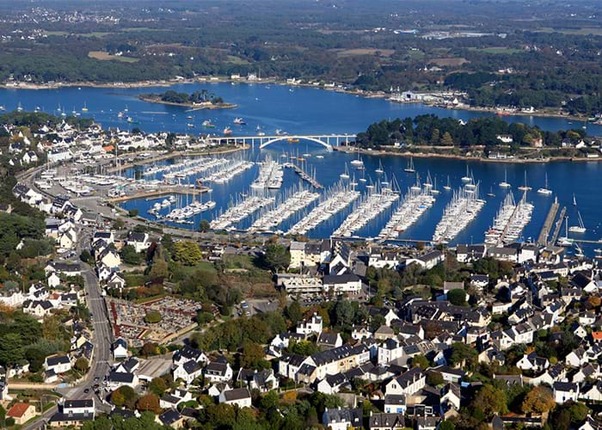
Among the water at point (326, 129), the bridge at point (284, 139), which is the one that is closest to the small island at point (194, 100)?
the water at point (326, 129)

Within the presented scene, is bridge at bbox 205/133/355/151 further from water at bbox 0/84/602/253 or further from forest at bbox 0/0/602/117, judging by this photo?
forest at bbox 0/0/602/117

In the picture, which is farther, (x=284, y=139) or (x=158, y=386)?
(x=284, y=139)

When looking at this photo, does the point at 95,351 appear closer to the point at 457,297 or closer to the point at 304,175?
the point at 457,297

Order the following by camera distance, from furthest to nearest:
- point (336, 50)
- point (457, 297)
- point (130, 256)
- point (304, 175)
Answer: point (336, 50) < point (304, 175) < point (130, 256) < point (457, 297)

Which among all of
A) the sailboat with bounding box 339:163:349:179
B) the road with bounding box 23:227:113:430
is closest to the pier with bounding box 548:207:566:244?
the sailboat with bounding box 339:163:349:179

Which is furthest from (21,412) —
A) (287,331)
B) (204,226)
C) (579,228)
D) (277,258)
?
(579,228)

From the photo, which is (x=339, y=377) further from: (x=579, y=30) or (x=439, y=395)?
(x=579, y=30)

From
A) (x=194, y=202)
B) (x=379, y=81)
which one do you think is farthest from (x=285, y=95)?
(x=194, y=202)
